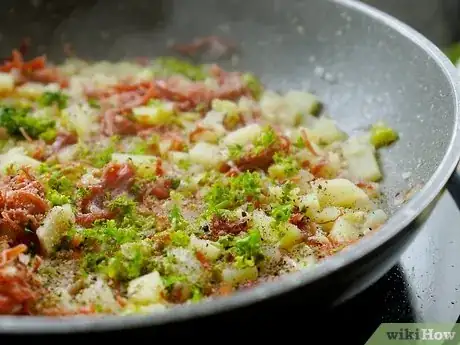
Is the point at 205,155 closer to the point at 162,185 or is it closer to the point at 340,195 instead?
the point at 162,185

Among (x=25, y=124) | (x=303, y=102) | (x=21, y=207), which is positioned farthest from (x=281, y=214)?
(x=25, y=124)

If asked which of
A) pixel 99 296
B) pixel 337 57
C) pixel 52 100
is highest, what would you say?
pixel 337 57

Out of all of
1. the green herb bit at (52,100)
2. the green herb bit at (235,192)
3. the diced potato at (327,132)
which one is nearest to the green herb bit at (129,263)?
the green herb bit at (235,192)

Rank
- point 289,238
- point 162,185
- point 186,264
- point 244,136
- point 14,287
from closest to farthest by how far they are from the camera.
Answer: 1. point 14,287
2. point 186,264
3. point 289,238
4. point 162,185
5. point 244,136

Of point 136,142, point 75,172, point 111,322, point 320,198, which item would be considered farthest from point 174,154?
point 111,322

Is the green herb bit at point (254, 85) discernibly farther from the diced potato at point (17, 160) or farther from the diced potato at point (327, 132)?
the diced potato at point (17, 160)

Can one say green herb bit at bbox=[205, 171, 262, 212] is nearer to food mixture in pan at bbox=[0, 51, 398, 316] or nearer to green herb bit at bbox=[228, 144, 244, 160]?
food mixture in pan at bbox=[0, 51, 398, 316]

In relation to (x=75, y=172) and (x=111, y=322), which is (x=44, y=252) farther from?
(x=111, y=322)
